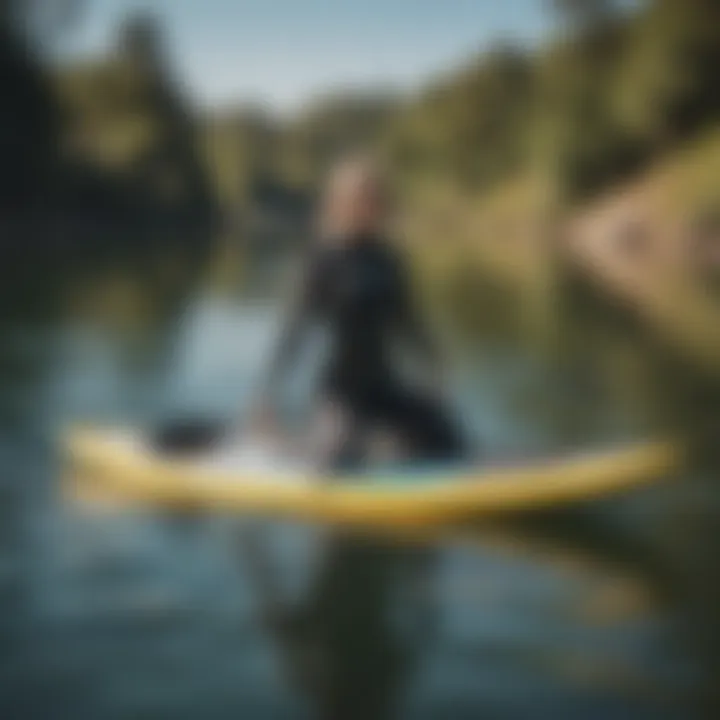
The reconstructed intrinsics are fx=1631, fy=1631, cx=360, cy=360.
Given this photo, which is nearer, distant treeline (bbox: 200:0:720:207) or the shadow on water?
the shadow on water

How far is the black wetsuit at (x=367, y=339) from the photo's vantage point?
2291 mm

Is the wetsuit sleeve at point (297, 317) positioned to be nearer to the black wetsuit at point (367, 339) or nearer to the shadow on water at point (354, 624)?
the black wetsuit at point (367, 339)

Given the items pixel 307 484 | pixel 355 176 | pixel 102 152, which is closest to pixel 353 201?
pixel 355 176

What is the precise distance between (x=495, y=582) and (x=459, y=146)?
0.78 metres

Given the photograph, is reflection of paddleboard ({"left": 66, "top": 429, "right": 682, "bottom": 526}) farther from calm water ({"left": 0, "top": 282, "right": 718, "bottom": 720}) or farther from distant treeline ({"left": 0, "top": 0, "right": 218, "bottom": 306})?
distant treeline ({"left": 0, "top": 0, "right": 218, "bottom": 306})

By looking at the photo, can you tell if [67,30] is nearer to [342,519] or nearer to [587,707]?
[342,519]

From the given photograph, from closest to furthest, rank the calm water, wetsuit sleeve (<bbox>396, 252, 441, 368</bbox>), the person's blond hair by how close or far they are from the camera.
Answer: the calm water < the person's blond hair < wetsuit sleeve (<bbox>396, 252, 441, 368</bbox>)

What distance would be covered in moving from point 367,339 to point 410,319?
77 mm

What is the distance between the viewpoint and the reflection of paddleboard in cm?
227

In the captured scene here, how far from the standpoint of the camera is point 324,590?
6.97ft

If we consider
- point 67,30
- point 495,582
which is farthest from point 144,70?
point 495,582

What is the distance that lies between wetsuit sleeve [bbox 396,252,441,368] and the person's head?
96 mm

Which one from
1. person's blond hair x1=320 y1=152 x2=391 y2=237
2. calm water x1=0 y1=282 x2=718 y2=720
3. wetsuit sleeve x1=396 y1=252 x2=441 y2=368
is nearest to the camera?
calm water x1=0 y1=282 x2=718 y2=720

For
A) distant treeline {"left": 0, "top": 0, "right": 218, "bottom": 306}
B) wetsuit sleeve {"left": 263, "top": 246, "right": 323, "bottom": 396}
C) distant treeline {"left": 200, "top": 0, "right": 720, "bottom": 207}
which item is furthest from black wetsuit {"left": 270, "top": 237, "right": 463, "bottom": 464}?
distant treeline {"left": 0, "top": 0, "right": 218, "bottom": 306}
